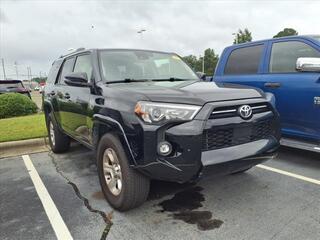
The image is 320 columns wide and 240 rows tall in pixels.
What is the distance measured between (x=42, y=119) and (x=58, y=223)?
657cm

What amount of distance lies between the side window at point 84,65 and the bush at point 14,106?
714 centimetres

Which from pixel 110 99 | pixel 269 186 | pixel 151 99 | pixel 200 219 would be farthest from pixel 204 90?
pixel 269 186

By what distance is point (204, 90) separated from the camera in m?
3.32

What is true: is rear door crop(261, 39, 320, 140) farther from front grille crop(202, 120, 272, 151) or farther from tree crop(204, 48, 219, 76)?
tree crop(204, 48, 219, 76)

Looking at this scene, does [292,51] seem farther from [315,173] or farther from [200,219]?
[200,219]

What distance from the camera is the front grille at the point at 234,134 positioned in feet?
9.89

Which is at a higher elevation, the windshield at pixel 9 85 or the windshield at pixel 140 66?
the windshield at pixel 140 66

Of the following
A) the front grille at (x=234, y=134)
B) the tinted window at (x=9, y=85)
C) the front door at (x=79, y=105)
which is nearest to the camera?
the front grille at (x=234, y=134)

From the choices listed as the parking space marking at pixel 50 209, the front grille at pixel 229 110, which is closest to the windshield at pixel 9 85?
the parking space marking at pixel 50 209

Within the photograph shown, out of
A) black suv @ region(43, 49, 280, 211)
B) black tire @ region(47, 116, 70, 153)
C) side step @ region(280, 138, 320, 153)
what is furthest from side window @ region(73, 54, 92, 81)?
side step @ region(280, 138, 320, 153)

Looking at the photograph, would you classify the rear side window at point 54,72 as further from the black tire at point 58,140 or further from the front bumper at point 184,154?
the front bumper at point 184,154

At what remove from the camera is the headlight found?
116 inches

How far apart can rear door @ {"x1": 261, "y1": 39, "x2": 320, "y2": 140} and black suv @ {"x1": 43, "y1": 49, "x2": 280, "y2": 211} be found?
122 centimetres

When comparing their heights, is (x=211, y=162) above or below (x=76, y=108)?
below
